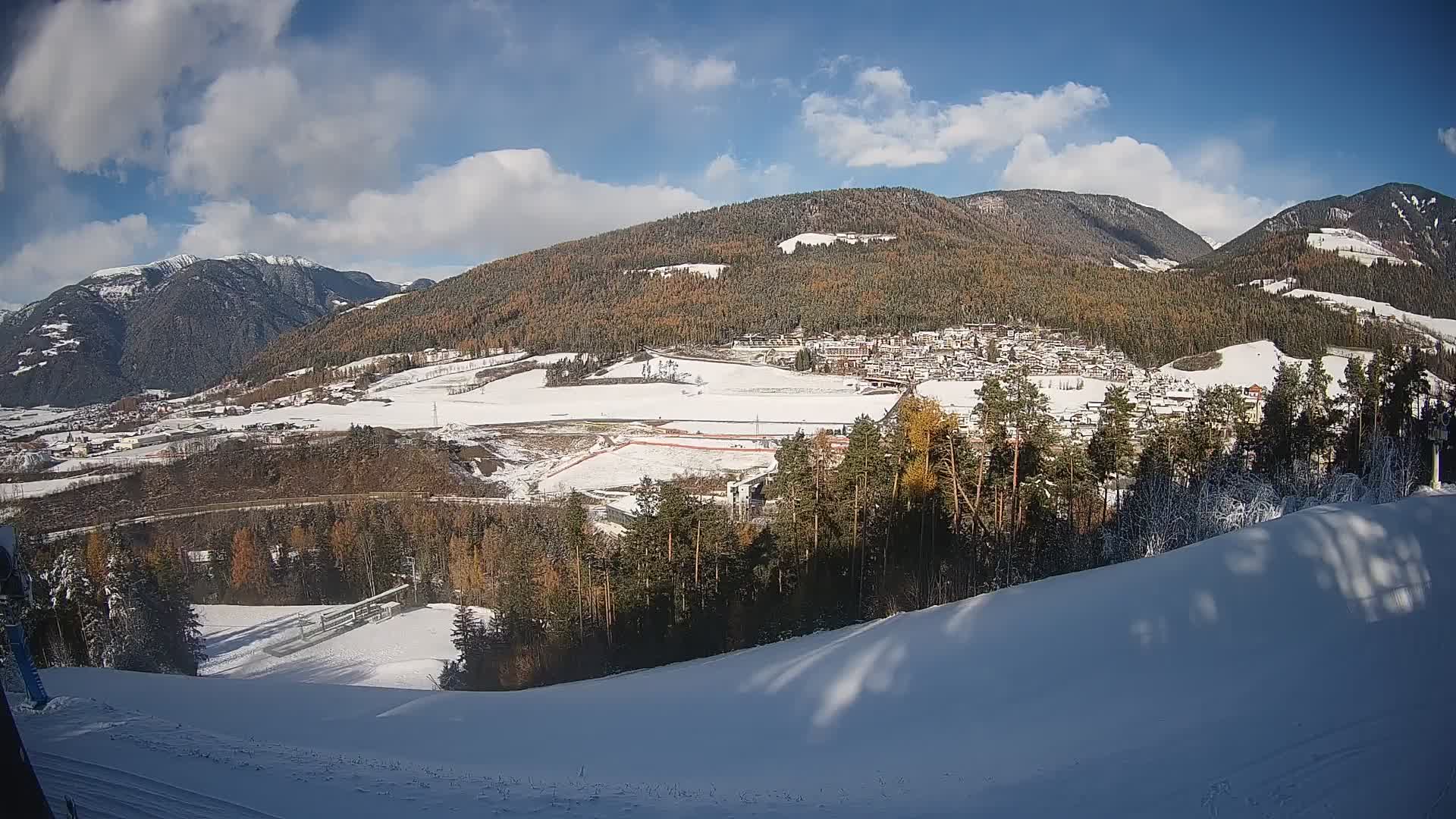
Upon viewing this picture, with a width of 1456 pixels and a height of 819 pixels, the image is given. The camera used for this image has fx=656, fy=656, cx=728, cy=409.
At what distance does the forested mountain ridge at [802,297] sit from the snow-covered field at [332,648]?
2513 inches

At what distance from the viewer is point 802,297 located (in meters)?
104

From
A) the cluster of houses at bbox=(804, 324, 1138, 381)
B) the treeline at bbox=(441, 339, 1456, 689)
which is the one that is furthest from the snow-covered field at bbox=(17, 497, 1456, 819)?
the cluster of houses at bbox=(804, 324, 1138, 381)

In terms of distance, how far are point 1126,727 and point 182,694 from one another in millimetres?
13512

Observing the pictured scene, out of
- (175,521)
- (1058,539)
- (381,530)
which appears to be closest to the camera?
(1058,539)

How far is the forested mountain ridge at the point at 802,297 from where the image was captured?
251 feet

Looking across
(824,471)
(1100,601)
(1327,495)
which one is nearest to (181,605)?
(824,471)

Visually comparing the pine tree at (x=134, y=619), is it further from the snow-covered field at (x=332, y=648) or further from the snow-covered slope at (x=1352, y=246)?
the snow-covered slope at (x=1352, y=246)

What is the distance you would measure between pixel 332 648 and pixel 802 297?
88.0m

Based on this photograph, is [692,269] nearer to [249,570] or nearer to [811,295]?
[811,295]

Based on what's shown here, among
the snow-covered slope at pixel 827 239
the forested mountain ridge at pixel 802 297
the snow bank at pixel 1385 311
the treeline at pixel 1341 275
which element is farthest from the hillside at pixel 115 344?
the treeline at pixel 1341 275

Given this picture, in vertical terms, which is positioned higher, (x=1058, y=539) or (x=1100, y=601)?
(x=1100, y=601)

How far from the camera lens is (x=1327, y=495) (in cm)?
1925

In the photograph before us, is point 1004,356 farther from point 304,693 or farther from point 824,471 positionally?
point 304,693

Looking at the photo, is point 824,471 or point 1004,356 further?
point 1004,356
